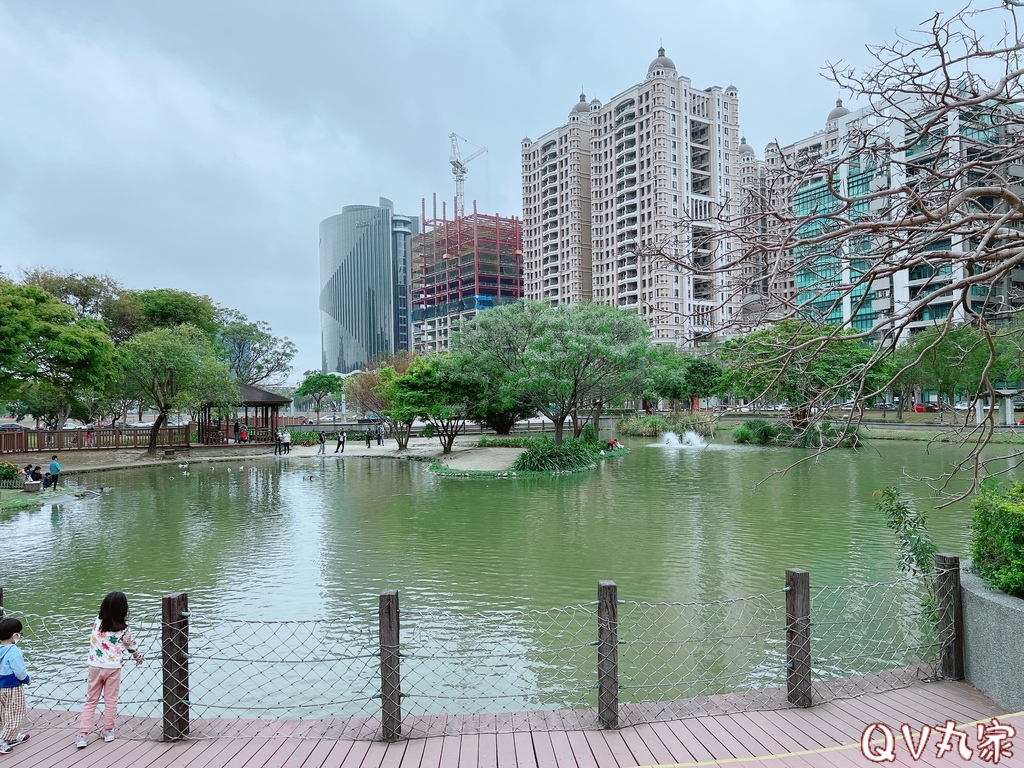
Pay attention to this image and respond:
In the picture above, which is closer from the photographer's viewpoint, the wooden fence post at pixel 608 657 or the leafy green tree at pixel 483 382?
the wooden fence post at pixel 608 657

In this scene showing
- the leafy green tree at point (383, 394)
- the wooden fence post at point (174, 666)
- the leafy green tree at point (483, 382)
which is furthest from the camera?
the leafy green tree at point (383, 394)

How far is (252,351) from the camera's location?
172 ft

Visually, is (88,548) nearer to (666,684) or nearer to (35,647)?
(35,647)

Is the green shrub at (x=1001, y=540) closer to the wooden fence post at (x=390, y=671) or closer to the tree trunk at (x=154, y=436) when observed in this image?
the wooden fence post at (x=390, y=671)

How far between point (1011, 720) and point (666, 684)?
8.44ft

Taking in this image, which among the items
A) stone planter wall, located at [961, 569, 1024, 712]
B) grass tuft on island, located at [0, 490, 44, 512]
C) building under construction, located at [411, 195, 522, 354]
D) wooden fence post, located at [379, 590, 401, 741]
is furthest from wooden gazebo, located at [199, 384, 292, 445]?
building under construction, located at [411, 195, 522, 354]

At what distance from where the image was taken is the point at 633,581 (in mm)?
8945

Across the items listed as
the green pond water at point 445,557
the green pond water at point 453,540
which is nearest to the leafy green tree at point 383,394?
the green pond water at point 453,540

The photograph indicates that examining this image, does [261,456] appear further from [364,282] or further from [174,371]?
[364,282]

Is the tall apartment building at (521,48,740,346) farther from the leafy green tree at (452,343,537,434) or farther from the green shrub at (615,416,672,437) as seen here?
the leafy green tree at (452,343,537,434)

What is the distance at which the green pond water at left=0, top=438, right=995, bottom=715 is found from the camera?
6.90 metres

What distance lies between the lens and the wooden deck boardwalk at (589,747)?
3.66 metres

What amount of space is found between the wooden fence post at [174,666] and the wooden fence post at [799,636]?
12.6 feet

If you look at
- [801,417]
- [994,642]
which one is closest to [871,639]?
[994,642]
